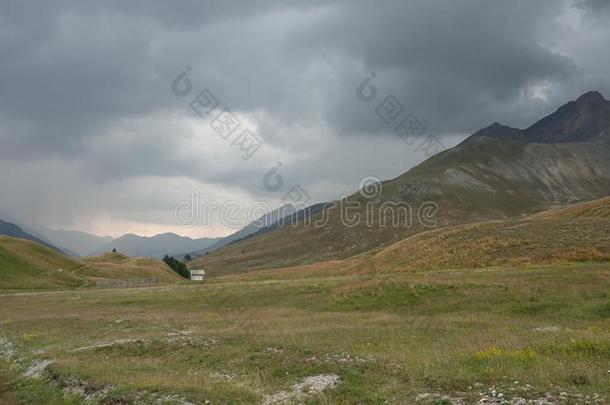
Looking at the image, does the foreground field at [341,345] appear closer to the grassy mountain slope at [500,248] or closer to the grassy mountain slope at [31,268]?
the grassy mountain slope at [500,248]

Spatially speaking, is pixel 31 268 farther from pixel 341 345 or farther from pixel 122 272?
pixel 341 345

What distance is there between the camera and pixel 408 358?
1964 centimetres

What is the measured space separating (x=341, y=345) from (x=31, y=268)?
281ft

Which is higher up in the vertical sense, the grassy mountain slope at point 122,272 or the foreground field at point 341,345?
the grassy mountain slope at point 122,272

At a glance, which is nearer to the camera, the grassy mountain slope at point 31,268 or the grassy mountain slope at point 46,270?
the grassy mountain slope at point 31,268

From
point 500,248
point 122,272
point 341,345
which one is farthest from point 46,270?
point 341,345

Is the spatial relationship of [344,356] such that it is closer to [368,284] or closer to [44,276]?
[368,284]

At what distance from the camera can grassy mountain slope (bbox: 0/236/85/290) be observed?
83750 mm

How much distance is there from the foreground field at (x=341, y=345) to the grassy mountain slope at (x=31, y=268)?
127ft

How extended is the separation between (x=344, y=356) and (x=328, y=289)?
27.9 m

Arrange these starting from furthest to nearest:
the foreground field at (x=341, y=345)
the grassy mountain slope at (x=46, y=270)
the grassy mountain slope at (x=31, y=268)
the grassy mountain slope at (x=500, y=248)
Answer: the grassy mountain slope at (x=46, y=270), the grassy mountain slope at (x=31, y=268), the grassy mountain slope at (x=500, y=248), the foreground field at (x=341, y=345)

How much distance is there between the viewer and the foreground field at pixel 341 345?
16.0m

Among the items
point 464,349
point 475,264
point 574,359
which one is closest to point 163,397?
point 464,349

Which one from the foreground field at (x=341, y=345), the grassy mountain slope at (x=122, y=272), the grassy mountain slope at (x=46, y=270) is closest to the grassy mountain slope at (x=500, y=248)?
the foreground field at (x=341, y=345)
